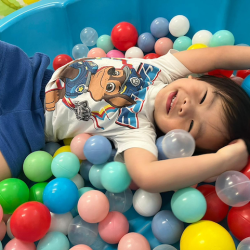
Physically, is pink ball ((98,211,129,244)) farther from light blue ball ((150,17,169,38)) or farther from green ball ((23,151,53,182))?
light blue ball ((150,17,169,38))

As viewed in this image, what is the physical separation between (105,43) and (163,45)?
300 millimetres

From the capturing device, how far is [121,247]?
28.0 inches

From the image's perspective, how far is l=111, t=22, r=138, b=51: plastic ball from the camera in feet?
4.30

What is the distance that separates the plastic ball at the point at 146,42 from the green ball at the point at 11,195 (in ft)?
2.95

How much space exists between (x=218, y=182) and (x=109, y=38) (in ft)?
3.15

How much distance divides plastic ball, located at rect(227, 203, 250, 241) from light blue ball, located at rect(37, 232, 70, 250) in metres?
0.47

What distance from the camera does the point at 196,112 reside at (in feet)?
2.55

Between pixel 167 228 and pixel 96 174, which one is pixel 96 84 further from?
pixel 167 228

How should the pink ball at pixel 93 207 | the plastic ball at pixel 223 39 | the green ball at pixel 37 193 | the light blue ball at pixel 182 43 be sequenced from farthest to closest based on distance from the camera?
the light blue ball at pixel 182 43
the plastic ball at pixel 223 39
the green ball at pixel 37 193
the pink ball at pixel 93 207

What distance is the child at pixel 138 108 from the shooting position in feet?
2.40

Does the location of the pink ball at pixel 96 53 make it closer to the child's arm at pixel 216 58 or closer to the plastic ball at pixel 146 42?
the plastic ball at pixel 146 42

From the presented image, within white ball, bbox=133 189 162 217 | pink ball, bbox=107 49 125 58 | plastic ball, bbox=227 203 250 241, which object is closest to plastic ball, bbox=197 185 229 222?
plastic ball, bbox=227 203 250 241

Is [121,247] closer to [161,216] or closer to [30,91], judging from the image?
[161,216]

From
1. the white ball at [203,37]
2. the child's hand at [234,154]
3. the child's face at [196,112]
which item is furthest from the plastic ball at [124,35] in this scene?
the child's hand at [234,154]
